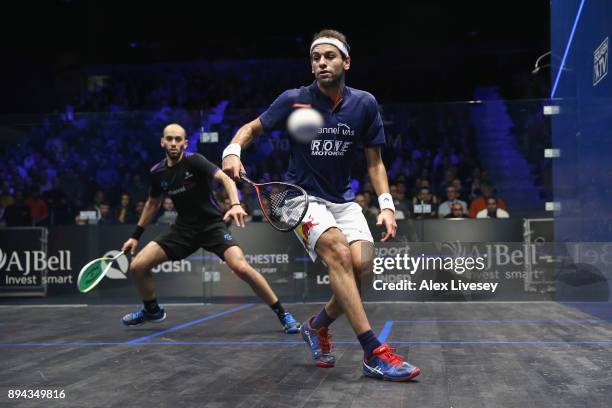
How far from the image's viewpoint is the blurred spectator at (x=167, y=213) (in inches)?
320

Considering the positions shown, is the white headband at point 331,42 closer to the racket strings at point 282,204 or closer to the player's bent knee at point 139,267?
the racket strings at point 282,204

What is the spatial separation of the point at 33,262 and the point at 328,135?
5774 mm

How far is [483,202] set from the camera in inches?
322

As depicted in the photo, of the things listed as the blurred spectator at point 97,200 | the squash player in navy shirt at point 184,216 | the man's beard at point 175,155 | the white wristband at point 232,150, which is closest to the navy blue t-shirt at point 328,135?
the white wristband at point 232,150

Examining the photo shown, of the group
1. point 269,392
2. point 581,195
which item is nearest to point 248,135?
point 269,392

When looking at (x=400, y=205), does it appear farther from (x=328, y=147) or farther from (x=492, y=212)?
(x=328, y=147)

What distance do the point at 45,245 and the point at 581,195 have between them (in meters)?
5.41

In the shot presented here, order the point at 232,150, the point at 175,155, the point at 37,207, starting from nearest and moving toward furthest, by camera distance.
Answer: the point at 232,150 < the point at 175,155 < the point at 37,207

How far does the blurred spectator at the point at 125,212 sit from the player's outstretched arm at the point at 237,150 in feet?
17.0

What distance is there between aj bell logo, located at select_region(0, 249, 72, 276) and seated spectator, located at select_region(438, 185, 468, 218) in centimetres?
400

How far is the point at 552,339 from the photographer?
4398mm

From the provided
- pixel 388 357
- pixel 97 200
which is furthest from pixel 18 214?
pixel 388 357

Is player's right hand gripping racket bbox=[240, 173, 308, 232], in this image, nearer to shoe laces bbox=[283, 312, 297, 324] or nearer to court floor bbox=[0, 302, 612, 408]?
court floor bbox=[0, 302, 612, 408]

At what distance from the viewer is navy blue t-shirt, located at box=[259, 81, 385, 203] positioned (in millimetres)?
3285
